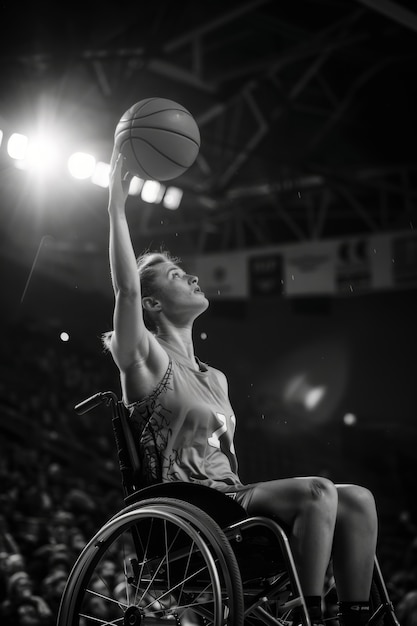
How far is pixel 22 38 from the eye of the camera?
761 centimetres

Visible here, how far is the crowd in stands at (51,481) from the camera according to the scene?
5207 mm

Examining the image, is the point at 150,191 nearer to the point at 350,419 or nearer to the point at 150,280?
the point at 150,280

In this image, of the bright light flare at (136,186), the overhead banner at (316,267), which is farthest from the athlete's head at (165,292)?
the overhead banner at (316,267)

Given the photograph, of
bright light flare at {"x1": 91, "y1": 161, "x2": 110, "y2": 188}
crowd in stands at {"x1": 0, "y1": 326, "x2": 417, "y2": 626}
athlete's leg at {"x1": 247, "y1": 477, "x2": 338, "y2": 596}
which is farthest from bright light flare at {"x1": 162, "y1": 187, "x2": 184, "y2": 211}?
athlete's leg at {"x1": 247, "y1": 477, "x2": 338, "y2": 596}

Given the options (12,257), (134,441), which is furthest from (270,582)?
(12,257)

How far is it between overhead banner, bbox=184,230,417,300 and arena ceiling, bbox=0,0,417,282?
2.31 ft

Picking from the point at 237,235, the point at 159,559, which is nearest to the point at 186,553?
the point at 159,559

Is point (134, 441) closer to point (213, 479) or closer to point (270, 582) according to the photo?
point (213, 479)

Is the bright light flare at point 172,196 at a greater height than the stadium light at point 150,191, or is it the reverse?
the bright light flare at point 172,196

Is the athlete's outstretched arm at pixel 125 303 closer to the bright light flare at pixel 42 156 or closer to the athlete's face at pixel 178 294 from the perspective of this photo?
the athlete's face at pixel 178 294

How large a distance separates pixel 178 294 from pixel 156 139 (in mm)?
526

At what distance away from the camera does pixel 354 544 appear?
2270 millimetres

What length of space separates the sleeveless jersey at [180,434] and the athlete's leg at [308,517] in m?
0.23

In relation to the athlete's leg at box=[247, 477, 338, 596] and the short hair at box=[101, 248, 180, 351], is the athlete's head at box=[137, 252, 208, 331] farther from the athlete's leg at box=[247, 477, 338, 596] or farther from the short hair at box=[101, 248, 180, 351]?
the athlete's leg at box=[247, 477, 338, 596]
